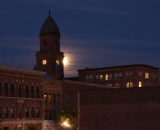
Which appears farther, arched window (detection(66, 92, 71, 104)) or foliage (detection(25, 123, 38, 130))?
arched window (detection(66, 92, 71, 104))

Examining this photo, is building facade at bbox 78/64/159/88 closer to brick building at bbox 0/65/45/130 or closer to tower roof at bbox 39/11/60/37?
tower roof at bbox 39/11/60/37

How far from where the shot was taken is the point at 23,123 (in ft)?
261

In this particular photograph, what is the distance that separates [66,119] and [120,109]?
22.8m

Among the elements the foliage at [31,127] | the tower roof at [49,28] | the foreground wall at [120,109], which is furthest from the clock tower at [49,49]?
the foreground wall at [120,109]

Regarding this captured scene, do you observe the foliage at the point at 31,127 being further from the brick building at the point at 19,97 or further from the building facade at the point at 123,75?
the building facade at the point at 123,75

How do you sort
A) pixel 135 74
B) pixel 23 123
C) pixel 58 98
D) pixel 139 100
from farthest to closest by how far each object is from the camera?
pixel 135 74 < pixel 58 98 < pixel 23 123 < pixel 139 100

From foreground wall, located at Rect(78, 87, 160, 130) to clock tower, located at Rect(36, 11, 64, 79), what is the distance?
4468 cm

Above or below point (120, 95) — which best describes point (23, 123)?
below

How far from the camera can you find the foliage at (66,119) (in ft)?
267

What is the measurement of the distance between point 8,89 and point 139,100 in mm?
25960

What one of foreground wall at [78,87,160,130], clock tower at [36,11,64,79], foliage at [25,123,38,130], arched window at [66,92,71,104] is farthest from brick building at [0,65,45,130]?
clock tower at [36,11,64,79]

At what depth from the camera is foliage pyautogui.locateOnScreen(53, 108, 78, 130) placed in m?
81.4

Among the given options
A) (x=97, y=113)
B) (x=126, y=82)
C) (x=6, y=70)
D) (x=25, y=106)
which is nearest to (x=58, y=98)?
(x=25, y=106)

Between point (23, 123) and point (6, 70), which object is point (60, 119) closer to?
point (23, 123)
